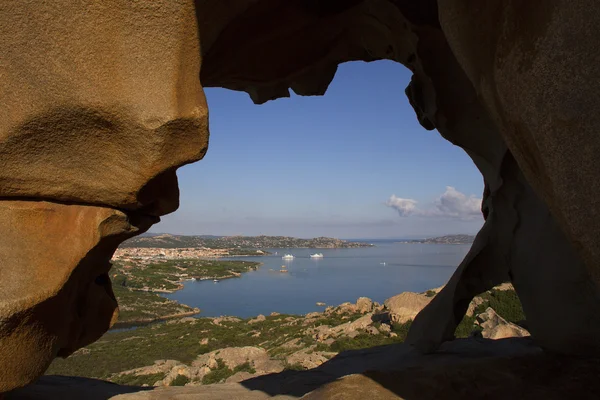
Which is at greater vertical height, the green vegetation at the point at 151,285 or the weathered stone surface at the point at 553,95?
the weathered stone surface at the point at 553,95

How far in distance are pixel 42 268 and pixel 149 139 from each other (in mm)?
1197

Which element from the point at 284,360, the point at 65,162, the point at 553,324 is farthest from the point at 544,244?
the point at 284,360

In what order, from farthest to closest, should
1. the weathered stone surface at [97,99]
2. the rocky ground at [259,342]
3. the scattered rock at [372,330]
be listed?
1. the scattered rock at [372,330]
2. the rocky ground at [259,342]
3. the weathered stone surface at [97,99]

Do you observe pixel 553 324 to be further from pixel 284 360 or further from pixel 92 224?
pixel 284 360

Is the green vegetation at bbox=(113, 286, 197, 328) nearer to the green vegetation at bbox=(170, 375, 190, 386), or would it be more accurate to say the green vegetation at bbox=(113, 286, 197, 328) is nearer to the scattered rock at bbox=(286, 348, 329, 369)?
the green vegetation at bbox=(170, 375, 190, 386)

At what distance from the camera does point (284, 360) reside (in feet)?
35.6

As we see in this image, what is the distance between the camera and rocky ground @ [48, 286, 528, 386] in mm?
10516

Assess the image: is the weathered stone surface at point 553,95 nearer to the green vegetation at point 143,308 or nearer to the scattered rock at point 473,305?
the scattered rock at point 473,305

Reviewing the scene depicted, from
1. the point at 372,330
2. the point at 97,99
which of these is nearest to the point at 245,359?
the point at 372,330

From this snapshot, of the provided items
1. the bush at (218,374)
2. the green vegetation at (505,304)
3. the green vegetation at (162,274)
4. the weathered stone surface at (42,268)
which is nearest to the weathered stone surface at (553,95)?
the weathered stone surface at (42,268)

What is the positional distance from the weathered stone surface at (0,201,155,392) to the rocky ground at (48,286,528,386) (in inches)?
192

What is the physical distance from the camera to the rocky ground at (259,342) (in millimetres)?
10516

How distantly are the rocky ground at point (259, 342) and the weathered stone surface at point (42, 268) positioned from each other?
16.0ft

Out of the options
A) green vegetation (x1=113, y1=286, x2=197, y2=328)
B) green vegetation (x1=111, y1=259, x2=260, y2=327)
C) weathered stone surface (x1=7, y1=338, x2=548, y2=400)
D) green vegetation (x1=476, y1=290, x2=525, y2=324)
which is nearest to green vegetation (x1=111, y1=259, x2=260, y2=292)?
green vegetation (x1=111, y1=259, x2=260, y2=327)
